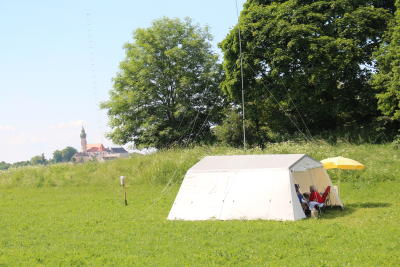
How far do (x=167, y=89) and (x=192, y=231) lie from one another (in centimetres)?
3411

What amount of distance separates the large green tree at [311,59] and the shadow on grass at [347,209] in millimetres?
16165

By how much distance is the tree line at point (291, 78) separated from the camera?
34.4 metres

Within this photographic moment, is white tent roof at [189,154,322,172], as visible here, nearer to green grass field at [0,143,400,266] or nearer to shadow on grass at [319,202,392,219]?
shadow on grass at [319,202,392,219]

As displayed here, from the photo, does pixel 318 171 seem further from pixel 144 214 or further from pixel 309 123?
pixel 309 123

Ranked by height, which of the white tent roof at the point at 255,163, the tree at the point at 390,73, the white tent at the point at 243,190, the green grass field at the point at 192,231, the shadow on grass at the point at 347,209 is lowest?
the shadow on grass at the point at 347,209

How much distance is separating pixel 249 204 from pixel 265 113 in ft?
79.2

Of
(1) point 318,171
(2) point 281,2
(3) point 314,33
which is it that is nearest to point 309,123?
(3) point 314,33

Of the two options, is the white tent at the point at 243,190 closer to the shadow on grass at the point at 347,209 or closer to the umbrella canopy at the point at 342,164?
the shadow on grass at the point at 347,209

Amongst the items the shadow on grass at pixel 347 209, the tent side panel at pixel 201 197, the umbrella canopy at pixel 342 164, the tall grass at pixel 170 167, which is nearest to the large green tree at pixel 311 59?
the tall grass at pixel 170 167

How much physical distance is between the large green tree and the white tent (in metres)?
17.9

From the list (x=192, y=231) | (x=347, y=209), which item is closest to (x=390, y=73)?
(x=347, y=209)

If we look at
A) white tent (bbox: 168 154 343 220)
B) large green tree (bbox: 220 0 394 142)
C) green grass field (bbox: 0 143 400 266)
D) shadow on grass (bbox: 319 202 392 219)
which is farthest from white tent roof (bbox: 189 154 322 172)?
large green tree (bbox: 220 0 394 142)

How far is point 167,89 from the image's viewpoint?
4766cm

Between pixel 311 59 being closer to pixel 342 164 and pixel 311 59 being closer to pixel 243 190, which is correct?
pixel 342 164
